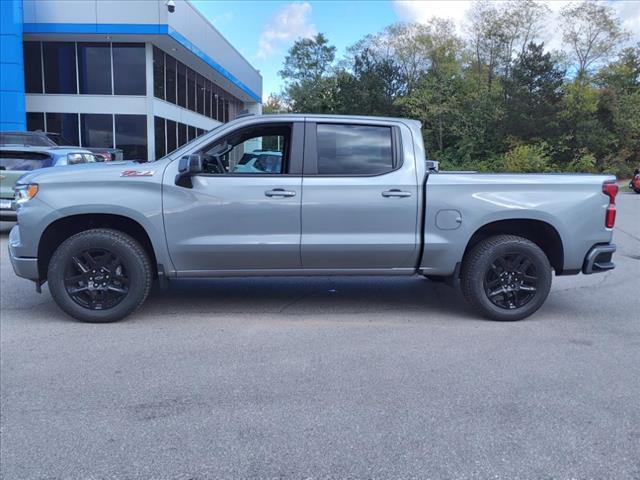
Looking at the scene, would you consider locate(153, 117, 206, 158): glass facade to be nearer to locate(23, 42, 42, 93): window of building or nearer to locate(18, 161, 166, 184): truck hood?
locate(23, 42, 42, 93): window of building

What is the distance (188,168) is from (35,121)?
24.0 meters

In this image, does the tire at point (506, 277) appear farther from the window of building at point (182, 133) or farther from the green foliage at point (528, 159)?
the green foliage at point (528, 159)

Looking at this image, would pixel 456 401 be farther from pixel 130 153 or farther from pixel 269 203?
pixel 130 153

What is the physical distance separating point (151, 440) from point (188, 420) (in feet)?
0.96

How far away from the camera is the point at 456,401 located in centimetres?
385

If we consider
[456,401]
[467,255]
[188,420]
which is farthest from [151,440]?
[467,255]

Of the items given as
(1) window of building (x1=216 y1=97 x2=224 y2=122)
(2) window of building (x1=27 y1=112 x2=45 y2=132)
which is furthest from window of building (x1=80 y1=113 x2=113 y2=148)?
(1) window of building (x1=216 y1=97 x2=224 y2=122)

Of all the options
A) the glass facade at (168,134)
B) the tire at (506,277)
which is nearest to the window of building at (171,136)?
the glass facade at (168,134)

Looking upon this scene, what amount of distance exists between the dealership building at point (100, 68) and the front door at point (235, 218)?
2089 centimetres

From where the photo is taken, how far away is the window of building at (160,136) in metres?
26.4

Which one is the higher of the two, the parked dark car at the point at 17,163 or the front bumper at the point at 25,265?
the parked dark car at the point at 17,163

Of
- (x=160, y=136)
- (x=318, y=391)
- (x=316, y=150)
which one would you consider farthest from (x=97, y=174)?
(x=160, y=136)

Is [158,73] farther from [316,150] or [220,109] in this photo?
[316,150]

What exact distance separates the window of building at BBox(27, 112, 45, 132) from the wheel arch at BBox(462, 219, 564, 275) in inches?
978
